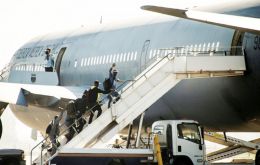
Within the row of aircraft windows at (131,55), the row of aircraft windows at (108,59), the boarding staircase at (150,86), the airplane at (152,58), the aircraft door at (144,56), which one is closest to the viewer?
the boarding staircase at (150,86)

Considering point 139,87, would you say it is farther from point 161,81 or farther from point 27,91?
point 27,91

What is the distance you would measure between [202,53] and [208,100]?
1.67 metres

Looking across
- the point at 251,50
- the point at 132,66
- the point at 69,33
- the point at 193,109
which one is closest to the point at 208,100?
the point at 193,109

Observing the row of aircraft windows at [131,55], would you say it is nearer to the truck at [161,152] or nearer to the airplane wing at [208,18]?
the truck at [161,152]

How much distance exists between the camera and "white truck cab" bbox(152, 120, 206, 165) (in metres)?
22.3

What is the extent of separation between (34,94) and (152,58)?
4.68m

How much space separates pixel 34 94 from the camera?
2777 centimetres

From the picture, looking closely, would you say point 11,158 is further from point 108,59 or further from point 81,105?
point 108,59

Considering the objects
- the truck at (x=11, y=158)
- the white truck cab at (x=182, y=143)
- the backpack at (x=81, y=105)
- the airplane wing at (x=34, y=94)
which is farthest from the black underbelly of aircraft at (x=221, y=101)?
the truck at (x=11, y=158)

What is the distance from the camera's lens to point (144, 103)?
2223cm

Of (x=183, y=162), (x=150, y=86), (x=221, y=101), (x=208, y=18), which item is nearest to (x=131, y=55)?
(x=221, y=101)

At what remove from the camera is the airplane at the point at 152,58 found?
22719mm

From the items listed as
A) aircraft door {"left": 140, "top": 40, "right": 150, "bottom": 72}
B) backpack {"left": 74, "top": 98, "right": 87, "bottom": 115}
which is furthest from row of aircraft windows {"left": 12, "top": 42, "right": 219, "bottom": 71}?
backpack {"left": 74, "top": 98, "right": 87, "bottom": 115}

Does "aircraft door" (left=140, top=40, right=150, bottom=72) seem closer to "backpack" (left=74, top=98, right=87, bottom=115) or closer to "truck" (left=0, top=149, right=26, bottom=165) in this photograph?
"backpack" (left=74, top=98, right=87, bottom=115)
